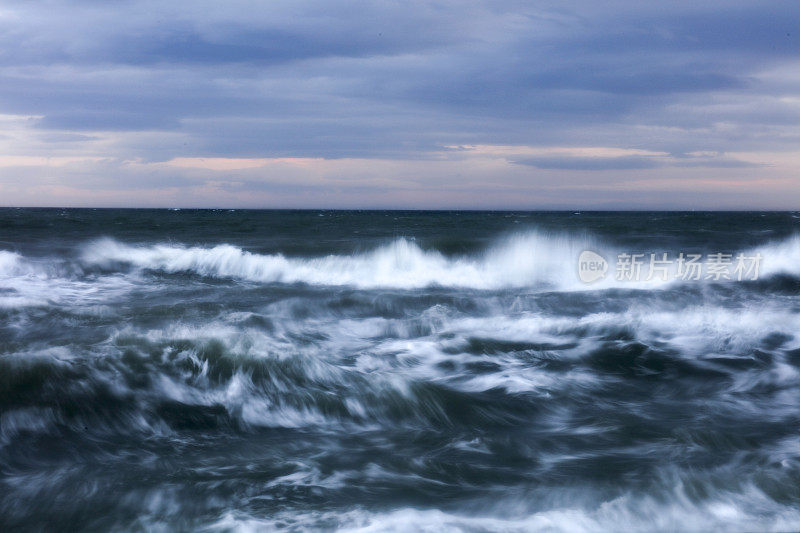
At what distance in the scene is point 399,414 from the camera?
5.73 metres

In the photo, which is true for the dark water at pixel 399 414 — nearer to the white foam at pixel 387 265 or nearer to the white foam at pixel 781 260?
the white foam at pixel 387 265

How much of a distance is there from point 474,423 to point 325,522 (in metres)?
2.06

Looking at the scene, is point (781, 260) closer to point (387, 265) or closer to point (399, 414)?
point (387, 265)

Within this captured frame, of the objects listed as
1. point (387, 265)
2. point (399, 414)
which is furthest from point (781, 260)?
point (399, 414)

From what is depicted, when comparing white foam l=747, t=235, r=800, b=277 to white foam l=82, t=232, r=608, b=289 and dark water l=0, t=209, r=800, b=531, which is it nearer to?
white foam l=82, t=232, r=608, b=289

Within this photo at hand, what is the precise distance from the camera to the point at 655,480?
4234 millimetres

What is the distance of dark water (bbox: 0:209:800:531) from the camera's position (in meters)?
3.95

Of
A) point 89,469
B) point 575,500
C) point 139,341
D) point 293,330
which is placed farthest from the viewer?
point 293,330

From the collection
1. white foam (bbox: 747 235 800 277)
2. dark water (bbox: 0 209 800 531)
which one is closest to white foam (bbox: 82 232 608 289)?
dark water (bbox: 0 209 800 531)

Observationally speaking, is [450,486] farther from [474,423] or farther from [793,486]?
[793,486]

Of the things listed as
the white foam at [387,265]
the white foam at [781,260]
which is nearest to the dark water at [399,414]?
the white foam at [387,265]

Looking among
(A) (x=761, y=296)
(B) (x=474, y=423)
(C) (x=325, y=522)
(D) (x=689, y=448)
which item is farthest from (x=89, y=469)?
(A) (x=761, y=296)

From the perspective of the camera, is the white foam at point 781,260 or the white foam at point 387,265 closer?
the white foam at point 387,265

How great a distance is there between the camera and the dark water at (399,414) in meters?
3.95
